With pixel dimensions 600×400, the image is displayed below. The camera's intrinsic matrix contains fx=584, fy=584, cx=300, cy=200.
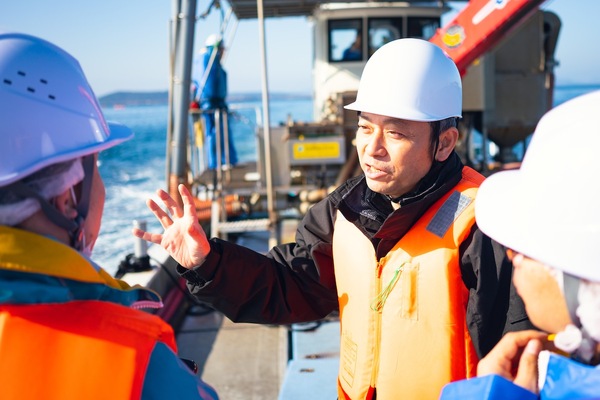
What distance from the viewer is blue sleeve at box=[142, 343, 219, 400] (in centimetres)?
111

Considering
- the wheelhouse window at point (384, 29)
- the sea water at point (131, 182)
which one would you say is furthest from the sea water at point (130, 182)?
the wheelhouse window at point (384, 29)

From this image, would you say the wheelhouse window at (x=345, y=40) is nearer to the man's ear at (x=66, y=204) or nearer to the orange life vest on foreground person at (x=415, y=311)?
the orange life vest on foreground person at (x=415, y=311)

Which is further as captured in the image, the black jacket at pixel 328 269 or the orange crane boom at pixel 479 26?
the orange crane boom at pixel 479 26

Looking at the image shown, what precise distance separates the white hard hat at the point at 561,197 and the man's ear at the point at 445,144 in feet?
2.22

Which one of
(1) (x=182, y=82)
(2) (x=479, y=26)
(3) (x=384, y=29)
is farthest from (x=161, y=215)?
(3) (x=384, y=29)

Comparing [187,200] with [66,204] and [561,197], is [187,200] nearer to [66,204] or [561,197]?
[66,204]

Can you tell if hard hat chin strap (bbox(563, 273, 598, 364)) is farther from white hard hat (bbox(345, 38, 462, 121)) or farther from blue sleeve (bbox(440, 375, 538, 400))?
white hard hat (bbox(345, 38, 462, 121))

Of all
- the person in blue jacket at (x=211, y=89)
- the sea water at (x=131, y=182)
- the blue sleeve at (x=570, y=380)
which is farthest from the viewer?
the sea water at (x=131, y=182)

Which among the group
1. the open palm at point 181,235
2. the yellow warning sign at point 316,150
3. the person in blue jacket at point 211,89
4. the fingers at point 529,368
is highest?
the fingers at point 529,368

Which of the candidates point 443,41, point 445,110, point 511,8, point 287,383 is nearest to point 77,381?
point 445,110

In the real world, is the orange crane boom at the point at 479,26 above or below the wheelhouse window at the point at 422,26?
above

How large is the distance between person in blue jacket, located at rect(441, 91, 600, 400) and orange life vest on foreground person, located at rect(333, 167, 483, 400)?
1.72 feet

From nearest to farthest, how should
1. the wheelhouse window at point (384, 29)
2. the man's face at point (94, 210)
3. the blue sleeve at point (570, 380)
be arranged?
the blue sleeve at point (570, 380)
the man's face at point (94, 210)
the wheelhouse window at point (384, 29)

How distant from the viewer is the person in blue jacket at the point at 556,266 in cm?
102
